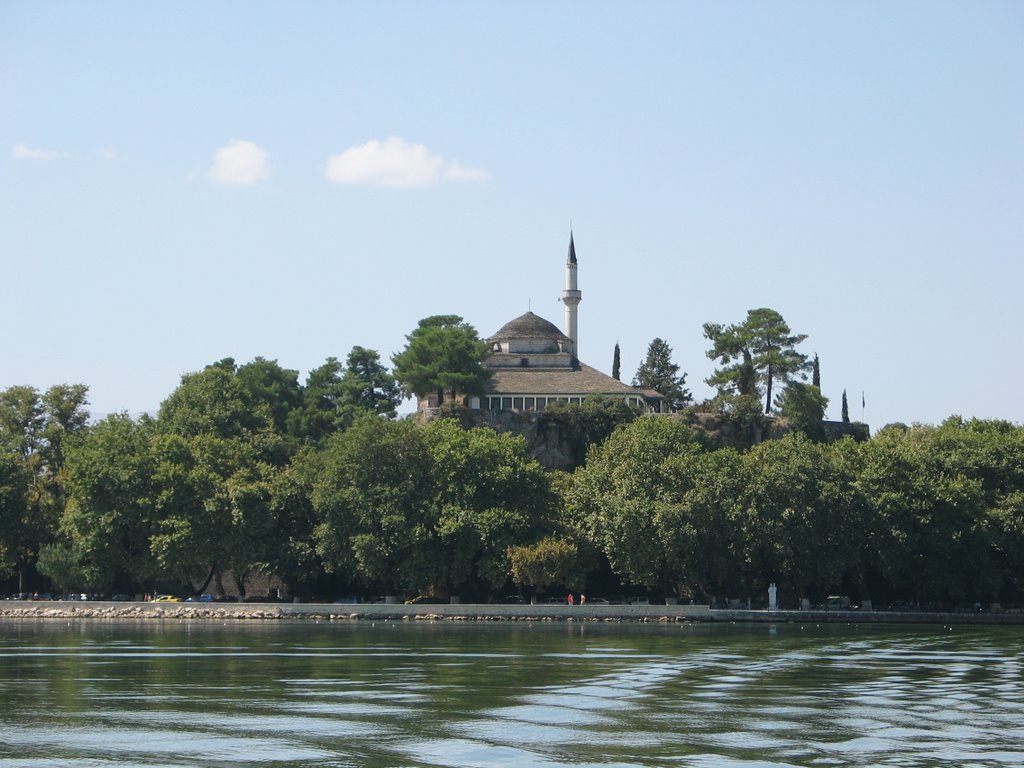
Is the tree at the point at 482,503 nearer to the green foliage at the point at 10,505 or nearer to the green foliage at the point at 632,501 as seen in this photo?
the green foliage at the point at 632,501

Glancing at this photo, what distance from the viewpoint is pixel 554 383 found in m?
117

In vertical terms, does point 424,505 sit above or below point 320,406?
below

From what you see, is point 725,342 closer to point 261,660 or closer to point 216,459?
point 216,459

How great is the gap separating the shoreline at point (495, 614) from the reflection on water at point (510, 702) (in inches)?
663

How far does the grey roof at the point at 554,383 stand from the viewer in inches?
4535

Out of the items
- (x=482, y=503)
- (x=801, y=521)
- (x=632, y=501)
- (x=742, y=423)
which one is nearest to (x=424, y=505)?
(x=482, y=503)

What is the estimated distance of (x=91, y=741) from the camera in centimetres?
3509

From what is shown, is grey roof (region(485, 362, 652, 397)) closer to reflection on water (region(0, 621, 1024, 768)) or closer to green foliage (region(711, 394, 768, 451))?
green foliage (region(711, 394, 768, 451))

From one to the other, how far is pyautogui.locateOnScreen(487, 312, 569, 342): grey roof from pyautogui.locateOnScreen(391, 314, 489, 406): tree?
10.4 m

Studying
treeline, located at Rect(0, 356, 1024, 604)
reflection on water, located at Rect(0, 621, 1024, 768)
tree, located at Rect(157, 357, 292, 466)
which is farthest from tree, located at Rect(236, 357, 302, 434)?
reflection on water, located at Rect(0, 621, 1024, 768)

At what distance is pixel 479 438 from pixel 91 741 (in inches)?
2246

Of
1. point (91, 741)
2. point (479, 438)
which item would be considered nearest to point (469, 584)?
point (479, 438)

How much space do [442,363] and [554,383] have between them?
32.2 feet

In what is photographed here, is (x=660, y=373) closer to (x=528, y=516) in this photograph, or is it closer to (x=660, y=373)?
(x=660, y=373)
